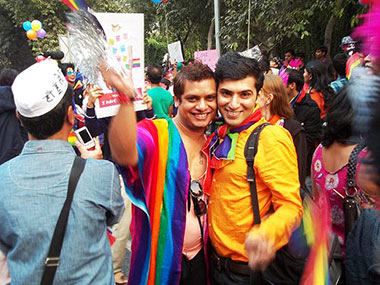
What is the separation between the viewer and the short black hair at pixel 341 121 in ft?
6.73

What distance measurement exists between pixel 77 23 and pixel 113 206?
78cm

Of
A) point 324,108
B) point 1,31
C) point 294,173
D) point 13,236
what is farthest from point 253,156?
point 1,31

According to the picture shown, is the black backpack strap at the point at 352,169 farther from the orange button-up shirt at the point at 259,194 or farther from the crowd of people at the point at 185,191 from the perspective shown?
the orange button-up shirt at the point at 259,194

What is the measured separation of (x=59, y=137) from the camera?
157 centimetres

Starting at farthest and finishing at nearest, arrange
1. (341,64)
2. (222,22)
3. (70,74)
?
(222,22) < (70,74) < (341,64)

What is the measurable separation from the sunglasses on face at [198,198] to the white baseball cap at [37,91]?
0.92 metres

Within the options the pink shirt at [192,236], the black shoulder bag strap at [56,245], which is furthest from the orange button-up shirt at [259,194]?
the black shoulder bag strap at [56,245]

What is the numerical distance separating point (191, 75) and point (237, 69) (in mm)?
278

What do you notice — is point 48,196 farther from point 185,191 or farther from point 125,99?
point 185,191

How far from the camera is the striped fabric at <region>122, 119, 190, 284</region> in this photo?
201 centimetres

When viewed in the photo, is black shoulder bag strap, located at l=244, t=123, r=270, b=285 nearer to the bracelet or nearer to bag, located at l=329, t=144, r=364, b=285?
bag, located at l=329, t=144, r=364, b=285

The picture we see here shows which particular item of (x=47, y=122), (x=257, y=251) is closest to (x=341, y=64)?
(x=257, y=251)

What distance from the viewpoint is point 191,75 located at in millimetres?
2160

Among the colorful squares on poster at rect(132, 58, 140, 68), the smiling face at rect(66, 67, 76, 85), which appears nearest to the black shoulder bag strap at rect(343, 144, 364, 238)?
the colorful squares on poster at rect(132, 58, 140, 68)
